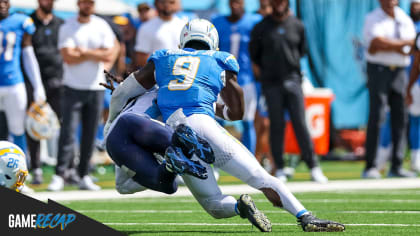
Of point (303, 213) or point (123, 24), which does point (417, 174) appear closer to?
point (123, 24)

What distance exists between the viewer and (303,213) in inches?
234

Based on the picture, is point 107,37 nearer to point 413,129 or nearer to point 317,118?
point 413,129

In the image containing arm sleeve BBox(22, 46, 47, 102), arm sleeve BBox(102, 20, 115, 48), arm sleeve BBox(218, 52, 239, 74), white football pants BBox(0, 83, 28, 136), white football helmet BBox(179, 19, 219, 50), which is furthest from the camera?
arm sleeve BBox(102, 20, 115, 48)

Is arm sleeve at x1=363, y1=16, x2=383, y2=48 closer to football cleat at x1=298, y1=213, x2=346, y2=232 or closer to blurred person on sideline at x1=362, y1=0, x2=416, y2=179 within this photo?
blurred person on sideline at x1=362, y1=0, x2=416, y2=179

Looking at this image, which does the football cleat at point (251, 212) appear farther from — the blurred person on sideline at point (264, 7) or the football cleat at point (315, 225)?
the blurred person on sideline at point (264, 7)

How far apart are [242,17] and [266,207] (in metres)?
4.43

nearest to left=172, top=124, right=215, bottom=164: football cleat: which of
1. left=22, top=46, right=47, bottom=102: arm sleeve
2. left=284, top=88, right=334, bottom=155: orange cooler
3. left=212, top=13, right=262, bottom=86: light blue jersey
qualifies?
left=22, top=46, right=47, bottom=102: arm sleeve

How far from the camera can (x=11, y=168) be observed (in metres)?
6.91

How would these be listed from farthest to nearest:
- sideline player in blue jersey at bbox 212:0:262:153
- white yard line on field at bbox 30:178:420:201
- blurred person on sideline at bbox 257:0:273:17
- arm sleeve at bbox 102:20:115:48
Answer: blurred person on sideline at bbox 257:0:273:17
sideline player in blue jersey at bbox 212:0:262:153
arm sleeve at bbox 102:20:115:48
white yard line on field at bbox 30:178:420:201

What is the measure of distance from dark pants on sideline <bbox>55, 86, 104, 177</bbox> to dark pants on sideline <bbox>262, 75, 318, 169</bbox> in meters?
2.12

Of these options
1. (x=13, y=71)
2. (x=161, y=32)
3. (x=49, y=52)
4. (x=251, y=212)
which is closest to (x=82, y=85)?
(x=13, y=71)

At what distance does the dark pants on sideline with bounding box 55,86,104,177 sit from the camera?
35.5ft

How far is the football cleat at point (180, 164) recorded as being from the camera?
556cm

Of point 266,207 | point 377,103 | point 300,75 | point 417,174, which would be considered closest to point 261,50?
point 300,75
